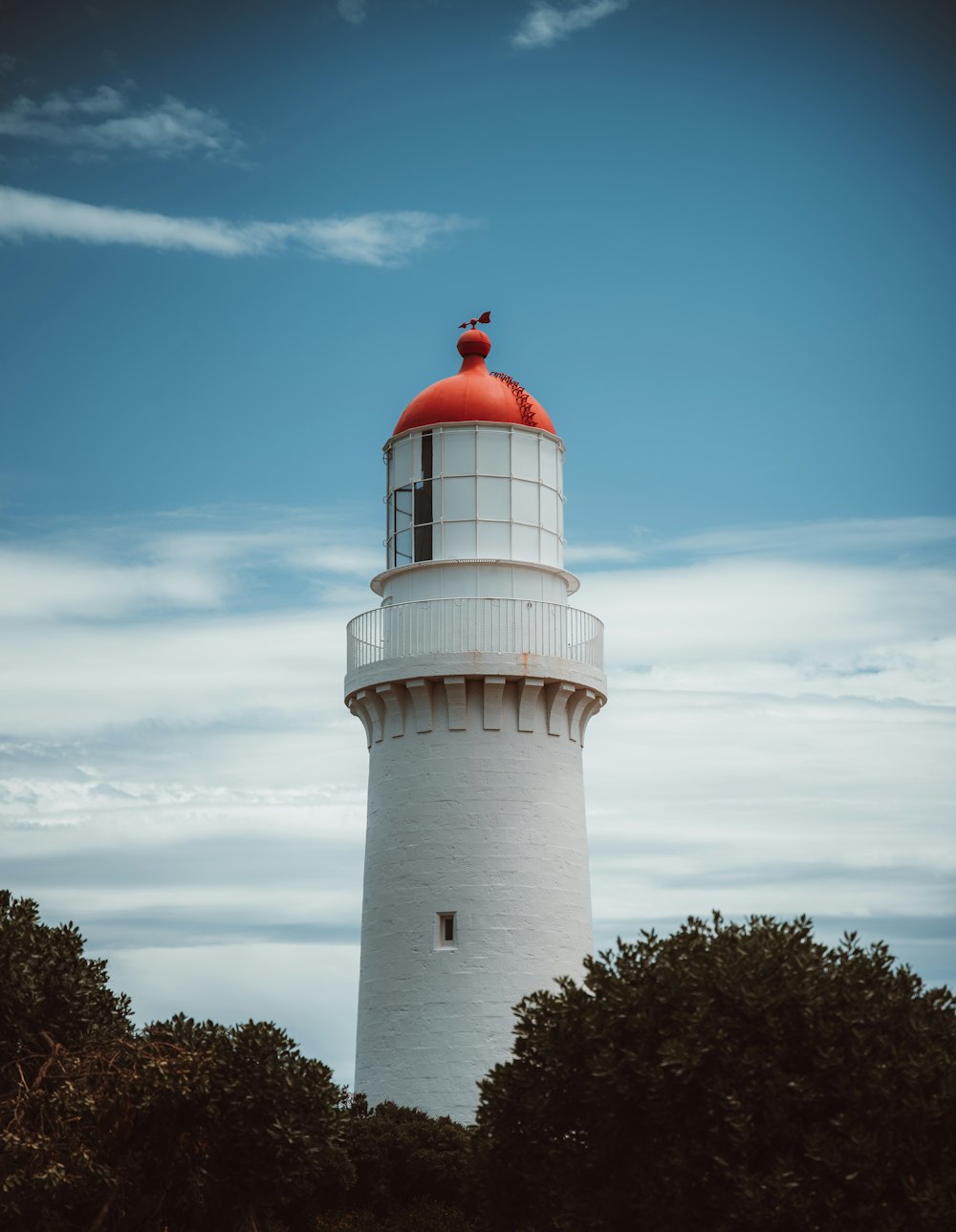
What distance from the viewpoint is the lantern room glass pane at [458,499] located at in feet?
95.7

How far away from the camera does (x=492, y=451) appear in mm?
29312

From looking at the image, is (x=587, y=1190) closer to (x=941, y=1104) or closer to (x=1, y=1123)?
(x=941, y=1104)

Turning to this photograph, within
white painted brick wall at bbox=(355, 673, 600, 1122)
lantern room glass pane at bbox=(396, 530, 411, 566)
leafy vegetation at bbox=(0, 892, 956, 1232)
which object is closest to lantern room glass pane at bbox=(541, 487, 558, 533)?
lantern room glass pane at bbox=(396, 530, 411, 566)

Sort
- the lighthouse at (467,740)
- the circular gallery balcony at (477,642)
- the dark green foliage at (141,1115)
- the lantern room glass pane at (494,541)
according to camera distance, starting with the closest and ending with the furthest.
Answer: the dark green foliage at (141,1115) → the lighthouse at (467,740) → the circular gallery balcony at (477,642) → the lantern room glass pane at (494,541)

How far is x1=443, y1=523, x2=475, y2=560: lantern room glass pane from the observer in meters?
29.0

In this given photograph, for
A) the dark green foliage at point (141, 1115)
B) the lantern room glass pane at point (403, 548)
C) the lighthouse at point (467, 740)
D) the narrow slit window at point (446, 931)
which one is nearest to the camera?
the dark green foliage at point (141, 1115)

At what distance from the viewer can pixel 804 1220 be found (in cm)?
1742

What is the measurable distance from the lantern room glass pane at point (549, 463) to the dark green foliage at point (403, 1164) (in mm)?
11339

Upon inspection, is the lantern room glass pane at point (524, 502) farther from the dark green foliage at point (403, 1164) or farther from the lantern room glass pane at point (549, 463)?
the dark green foliage at point (403, 1164)

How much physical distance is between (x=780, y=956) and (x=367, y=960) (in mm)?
10387

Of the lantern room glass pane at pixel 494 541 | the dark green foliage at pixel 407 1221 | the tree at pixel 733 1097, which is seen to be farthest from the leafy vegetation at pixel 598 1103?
the lantern room glass pane at pixel 494 541

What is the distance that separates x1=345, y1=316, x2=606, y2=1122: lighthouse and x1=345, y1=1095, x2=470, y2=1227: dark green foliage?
1311 millimetres

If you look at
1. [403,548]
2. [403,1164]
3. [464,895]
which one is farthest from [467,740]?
[403,1164]

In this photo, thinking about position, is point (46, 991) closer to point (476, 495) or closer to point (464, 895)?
point (464, 895)
